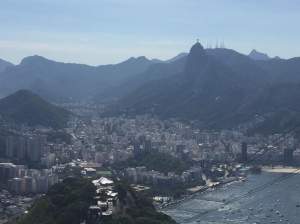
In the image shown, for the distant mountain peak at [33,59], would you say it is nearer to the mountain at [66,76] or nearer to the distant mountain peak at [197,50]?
the mountain at [66,76]

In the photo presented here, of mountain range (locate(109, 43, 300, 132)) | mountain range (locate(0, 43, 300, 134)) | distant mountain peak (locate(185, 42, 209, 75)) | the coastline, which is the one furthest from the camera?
distant mountain peak (locate(185, 42, 209, 75))

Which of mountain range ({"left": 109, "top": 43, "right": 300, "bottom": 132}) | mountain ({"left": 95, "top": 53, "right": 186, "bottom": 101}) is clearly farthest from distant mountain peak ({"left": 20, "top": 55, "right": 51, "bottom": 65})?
mountain range ({"left": 109, "top": 43, "right": 300, "bottom": 132})

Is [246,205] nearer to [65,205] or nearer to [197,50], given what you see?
[65,205]

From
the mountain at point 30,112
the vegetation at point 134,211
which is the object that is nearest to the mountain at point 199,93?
the mountain at point 30,112

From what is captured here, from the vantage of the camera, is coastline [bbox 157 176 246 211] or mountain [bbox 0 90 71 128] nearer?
coastline [bbox 157 176 246 211]

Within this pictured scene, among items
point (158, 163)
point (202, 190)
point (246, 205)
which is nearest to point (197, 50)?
point (158, 163)

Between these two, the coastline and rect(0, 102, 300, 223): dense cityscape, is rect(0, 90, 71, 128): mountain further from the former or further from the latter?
the coastline
